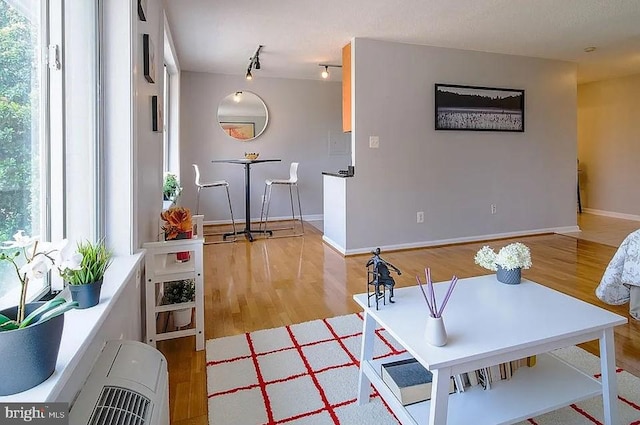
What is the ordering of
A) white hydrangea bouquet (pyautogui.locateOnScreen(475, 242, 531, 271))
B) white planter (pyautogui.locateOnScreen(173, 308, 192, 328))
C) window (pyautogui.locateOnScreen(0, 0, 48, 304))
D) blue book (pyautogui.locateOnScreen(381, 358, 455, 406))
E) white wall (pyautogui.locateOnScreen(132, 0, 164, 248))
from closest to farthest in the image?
window (pyautogui.locateOnScreen(0, 0, 48, 304))
blue book (pyautogui.locateOnScreen(381, 358, 455, 406))
white hydrangea bouquet (pyautogui.locateOnScreen(475, 242, 531, 271))
white wall (pyautogui.locateOnScreen(132, 0, 164, 248))
white planter (pyautogui.locateOnScreen(173, 308, 192, 328))

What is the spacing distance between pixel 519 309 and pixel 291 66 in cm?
476

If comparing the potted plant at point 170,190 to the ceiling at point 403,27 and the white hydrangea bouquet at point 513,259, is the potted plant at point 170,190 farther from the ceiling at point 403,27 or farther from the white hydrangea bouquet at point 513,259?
the white hydrangea bouquet at point 513,259

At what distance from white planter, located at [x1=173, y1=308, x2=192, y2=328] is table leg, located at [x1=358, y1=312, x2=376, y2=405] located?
1.14 metres

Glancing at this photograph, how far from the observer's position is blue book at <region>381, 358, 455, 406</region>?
1293 mm

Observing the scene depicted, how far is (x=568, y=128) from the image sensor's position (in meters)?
5.05

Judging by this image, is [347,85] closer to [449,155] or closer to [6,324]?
[449,155]

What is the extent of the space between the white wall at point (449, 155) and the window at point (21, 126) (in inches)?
122

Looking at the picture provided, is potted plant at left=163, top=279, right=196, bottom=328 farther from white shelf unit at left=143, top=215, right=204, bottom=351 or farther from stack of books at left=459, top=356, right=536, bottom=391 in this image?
stack of books at left=459, top=356, right=536, bottom=391

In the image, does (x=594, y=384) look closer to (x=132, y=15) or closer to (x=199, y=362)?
(x=199, y=362)

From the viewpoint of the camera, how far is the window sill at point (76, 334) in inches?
29.8

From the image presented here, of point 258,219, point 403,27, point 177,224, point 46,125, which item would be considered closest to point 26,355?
point 46,125

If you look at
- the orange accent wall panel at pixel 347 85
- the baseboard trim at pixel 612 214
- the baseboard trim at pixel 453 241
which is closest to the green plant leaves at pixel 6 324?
the baseboard trim at pixel 453 241

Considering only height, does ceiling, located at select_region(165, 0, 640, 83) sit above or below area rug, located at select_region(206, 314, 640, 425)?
above

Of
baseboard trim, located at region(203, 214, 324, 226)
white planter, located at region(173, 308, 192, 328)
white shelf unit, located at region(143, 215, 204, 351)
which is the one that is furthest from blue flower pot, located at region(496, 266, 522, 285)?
baseboard trim, located at region(203, 214, 324, 226)
